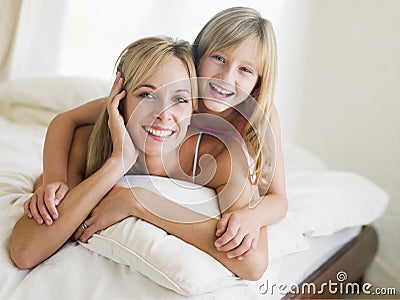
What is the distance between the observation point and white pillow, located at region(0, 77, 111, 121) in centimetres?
198

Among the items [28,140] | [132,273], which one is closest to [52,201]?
[132,273]

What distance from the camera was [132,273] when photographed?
3.37ft

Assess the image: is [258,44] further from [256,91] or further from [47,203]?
[47,203]

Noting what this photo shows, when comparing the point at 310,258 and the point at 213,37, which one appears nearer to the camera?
the point at 213,37

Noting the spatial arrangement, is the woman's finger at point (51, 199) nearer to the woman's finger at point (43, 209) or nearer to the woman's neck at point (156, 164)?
the woman's finger at point (43, 209)

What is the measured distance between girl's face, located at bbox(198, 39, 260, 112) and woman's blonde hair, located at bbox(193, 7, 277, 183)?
11 mm

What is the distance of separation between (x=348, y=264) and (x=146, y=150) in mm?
913

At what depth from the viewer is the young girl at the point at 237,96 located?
1.04 meters

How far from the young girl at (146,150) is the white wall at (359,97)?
1302 millimetres

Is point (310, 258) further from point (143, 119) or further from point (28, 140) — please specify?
point (28, 140)

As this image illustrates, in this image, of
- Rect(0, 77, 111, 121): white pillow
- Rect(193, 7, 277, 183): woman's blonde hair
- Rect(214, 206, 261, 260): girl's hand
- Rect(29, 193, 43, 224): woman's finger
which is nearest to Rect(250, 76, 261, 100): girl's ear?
Rect(193, 7, 277, 183): woman's blonde hair

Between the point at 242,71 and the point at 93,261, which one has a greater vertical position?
the point at 242,71

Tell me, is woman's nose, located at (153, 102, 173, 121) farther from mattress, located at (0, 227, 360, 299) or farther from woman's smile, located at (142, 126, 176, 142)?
mattress, located at (0, 227, 360, 299)

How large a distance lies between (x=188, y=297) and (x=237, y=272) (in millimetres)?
109
